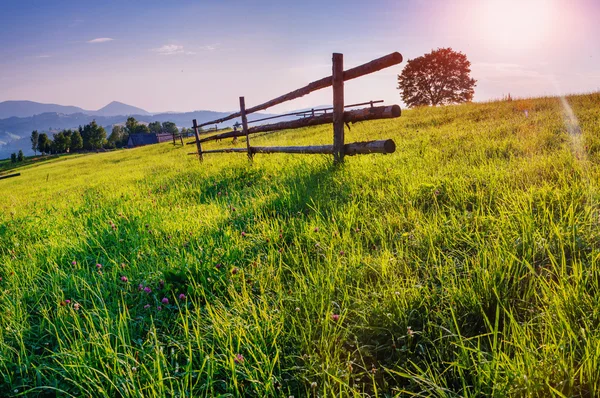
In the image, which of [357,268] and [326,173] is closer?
[357,268]

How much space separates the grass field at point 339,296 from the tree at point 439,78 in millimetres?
52517

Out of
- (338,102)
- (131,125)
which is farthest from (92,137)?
(338,102)

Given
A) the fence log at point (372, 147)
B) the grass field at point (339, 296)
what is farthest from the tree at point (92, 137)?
the fence log at point (372, 147)

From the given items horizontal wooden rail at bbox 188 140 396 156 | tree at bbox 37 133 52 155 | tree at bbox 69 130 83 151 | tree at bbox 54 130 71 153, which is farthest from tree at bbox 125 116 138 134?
horizontal wooden rail at bbox 188 140 396 156

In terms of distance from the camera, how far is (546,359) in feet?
3.81

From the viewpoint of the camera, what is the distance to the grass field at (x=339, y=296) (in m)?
1.35

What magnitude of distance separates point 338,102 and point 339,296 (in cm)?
380

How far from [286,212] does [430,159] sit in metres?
2.69

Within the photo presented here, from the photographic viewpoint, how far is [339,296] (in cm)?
191

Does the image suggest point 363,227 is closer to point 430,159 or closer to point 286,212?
point 286,212

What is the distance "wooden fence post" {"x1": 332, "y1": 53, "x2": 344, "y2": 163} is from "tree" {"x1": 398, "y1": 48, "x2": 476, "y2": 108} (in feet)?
166

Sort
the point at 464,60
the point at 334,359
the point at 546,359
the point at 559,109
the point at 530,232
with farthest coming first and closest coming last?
the point at 464,60, the point at 559,109, the point at 530,232, the point at 334,359, the point at 546,359

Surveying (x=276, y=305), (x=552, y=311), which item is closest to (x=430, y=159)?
(x=552, y=311)

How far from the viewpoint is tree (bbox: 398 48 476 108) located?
4891 centimetres
